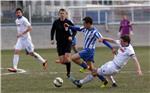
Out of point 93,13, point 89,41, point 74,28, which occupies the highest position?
point 74,28

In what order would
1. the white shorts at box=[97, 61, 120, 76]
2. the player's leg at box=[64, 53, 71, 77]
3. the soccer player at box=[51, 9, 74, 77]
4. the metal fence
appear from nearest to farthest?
the white shorts at box=[97, 61, 120, 76]
the player's leg at box=[64, 53, 71, 77]
the soccer player at box=[51, 9, 74, 77]
the metal fence

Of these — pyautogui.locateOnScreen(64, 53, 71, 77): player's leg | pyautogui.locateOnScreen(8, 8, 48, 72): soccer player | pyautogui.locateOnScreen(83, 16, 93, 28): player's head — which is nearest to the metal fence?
pyautogui.locateOnScreen(8, 8, 48, 72): soccer player

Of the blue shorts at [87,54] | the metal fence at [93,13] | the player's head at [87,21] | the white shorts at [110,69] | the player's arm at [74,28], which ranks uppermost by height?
the player's head at [87,21]

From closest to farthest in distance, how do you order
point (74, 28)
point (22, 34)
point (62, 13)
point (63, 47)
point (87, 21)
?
point (87, 21)
point (74, 28)
point (62, 13)
point (63, 47)
point (22, 34)

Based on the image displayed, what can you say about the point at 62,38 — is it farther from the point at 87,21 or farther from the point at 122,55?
the point at 122,55

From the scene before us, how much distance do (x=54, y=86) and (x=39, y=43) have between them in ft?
71.1

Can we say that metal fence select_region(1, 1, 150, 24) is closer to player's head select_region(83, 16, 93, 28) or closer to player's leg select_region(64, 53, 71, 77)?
player's leg select_region(64, 53, 71, 77)

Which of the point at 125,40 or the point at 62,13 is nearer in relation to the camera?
the point at 125,40

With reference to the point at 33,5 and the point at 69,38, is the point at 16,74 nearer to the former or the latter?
the point at 69,38

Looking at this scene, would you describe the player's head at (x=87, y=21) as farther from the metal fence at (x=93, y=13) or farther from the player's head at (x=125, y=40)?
the metal fence at (x=93, y=13)

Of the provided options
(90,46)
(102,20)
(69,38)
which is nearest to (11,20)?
(102,20)

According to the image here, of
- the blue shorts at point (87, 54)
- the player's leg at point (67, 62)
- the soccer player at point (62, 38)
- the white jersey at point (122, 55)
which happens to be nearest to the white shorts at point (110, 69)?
the white jersey at point (122, 55)

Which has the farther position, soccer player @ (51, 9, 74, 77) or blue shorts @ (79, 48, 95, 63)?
soccer player @ (51, 9, 74, 77)

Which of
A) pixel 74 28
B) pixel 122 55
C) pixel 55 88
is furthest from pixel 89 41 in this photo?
pixel 55 88
